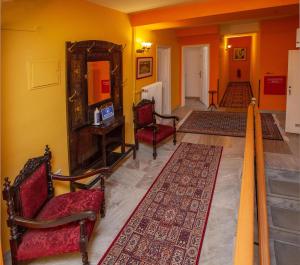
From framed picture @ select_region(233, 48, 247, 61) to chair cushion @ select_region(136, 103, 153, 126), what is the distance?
40.4 feet

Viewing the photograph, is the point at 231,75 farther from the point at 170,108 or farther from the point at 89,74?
the point at 89,74

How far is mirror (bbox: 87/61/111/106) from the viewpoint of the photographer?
365cm

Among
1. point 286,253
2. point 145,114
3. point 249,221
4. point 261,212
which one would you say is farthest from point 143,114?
point 249,221

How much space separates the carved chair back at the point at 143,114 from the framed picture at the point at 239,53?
40.2ft

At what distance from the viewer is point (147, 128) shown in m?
5.00

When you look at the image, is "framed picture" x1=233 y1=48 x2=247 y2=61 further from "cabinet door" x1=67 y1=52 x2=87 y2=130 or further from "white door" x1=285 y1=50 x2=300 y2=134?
"cabinet door" x1=67 y1=52 x2=87 y2=130

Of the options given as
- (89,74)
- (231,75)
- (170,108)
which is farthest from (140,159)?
(231,75)

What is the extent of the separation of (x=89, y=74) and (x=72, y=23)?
0.65 metres

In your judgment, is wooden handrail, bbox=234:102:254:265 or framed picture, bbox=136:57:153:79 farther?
framed picture, bbox=136:57:153:79

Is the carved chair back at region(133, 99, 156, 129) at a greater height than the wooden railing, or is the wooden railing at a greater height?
the carved chair back at region(133, 99, 156, 129)

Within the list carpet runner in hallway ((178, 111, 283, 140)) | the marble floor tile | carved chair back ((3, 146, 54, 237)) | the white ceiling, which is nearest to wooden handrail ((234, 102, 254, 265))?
the marble floor tile

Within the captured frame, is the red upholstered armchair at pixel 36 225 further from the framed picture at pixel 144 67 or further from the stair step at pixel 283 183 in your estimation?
the framed picture at pixel 144 67

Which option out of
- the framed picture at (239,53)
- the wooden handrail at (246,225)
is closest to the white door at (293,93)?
the wooden handrail at (246,225)

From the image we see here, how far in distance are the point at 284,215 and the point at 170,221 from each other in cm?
165
